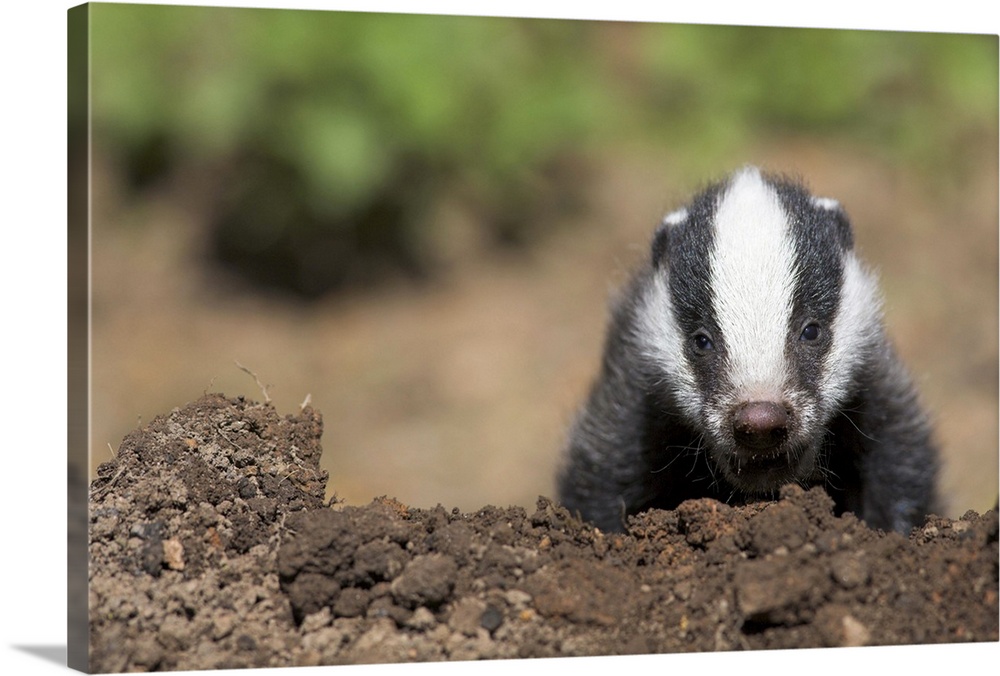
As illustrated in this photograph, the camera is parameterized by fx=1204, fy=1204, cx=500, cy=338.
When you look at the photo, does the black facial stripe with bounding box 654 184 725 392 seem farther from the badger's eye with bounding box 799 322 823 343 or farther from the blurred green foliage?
the blurred green foliage

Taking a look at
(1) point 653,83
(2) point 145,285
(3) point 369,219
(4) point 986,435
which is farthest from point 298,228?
(4) point 986,435

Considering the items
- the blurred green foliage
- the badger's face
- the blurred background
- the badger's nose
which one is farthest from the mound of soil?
the blurred green foliage

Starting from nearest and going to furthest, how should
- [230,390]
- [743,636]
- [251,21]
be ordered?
[743,636] → [251,21] → [230,390]

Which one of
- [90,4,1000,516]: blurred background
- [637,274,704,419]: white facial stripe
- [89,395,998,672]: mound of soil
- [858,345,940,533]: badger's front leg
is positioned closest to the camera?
[89,395,998,672]: mound of soil

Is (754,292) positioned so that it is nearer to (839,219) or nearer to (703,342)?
(703,342)

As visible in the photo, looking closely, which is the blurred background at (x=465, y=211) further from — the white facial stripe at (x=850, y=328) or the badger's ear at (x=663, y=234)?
the white facial stripe at (x=850, y=328)

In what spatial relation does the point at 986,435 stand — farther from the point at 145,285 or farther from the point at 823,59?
the point at 145,285

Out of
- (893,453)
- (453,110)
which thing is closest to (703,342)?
(893,453)
